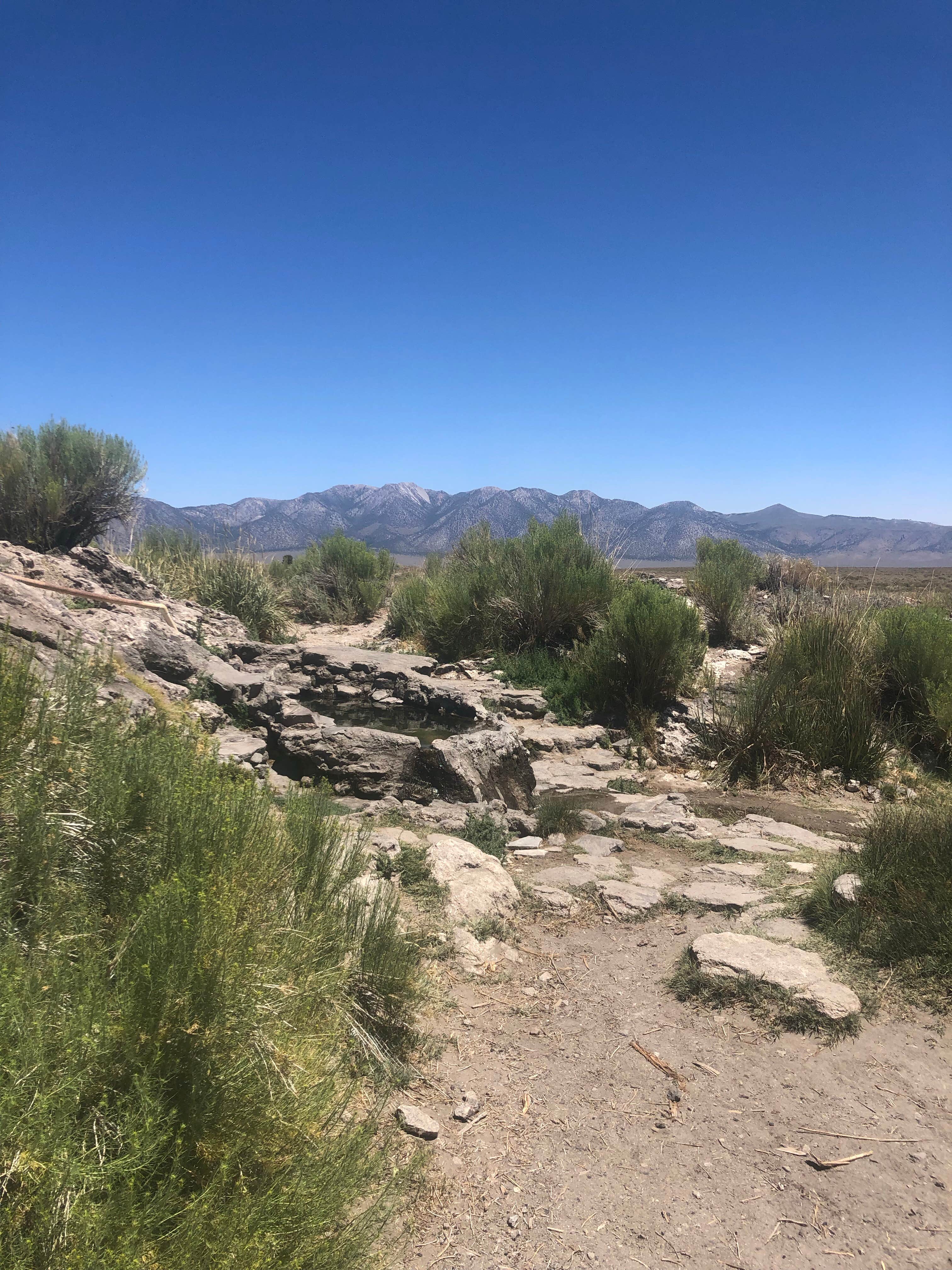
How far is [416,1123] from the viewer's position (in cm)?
255

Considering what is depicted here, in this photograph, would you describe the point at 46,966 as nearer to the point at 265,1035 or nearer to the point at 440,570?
the point at 265,1035

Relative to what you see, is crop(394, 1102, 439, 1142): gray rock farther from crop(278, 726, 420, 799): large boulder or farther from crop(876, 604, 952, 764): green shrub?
crop(876, 604, 952, 764): green shrub

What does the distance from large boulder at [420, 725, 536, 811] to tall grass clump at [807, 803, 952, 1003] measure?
301 centimetres

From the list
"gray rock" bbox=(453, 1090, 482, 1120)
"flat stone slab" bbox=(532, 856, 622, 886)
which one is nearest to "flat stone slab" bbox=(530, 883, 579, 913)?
"flat stone slab" bbox=(532, 856, 622, 886)

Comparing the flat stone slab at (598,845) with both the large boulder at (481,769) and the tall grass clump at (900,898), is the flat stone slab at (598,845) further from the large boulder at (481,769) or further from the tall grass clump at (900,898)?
the tall grass clump at (900,898)

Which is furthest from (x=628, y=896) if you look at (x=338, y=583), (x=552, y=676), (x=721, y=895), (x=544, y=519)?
(x=544, y=519)

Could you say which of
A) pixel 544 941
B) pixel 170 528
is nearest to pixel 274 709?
pixel 544 941

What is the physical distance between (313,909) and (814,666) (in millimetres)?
6687

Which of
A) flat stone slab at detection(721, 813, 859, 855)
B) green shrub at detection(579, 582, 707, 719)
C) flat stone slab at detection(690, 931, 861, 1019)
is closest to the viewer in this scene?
flat stone slab at detection(690, 931, 861, 1019)

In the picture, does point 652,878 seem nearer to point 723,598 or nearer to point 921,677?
point 921,677

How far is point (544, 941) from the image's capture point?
13.6 feet

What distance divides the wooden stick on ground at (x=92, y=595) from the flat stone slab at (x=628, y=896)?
3.28 m

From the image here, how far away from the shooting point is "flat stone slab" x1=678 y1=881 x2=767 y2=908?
438cm

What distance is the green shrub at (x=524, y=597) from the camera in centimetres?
1208
